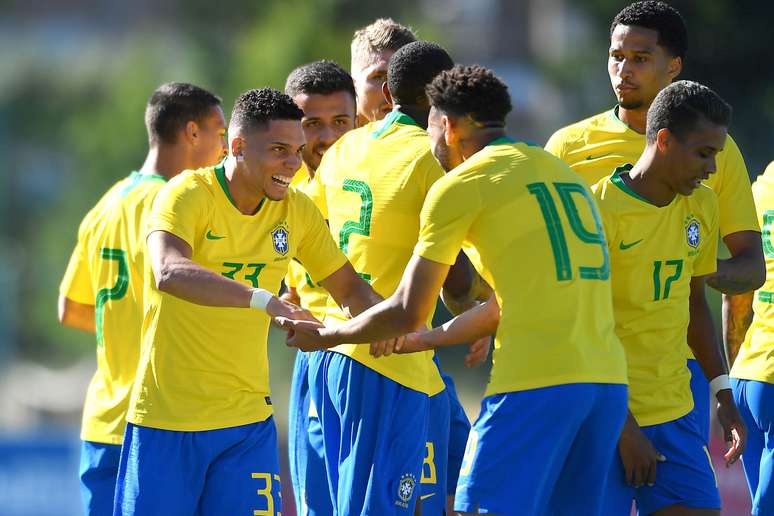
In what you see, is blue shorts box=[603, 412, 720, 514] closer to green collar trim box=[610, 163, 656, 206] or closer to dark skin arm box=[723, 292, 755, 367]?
green collar trim box=[610, 163, 656, 206]

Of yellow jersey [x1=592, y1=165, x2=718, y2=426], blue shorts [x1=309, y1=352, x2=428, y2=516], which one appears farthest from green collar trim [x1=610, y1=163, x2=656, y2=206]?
blue shorts [x1=309, y1=352, x2=428, y2=516]

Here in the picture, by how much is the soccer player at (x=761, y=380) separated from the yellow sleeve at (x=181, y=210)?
3.12 m

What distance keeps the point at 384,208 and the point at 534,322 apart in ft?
5.06

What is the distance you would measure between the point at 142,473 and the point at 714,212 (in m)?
3.09

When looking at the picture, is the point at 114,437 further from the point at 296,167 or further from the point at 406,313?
the point at 406,313

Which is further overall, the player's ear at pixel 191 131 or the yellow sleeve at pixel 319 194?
the player's ear at pixel 191 131

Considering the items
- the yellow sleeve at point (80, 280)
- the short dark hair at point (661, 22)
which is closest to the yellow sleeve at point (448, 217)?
the short dark hair at point (661, 22)

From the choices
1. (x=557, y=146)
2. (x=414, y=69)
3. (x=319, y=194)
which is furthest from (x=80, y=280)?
(x=557, y=146)

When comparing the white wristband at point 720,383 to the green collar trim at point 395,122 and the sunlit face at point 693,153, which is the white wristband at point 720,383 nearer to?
the sunlit face at point 693,153

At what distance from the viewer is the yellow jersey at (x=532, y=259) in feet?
19.3

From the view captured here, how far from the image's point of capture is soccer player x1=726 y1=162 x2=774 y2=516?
766 centimetres

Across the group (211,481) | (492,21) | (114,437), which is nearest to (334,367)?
(211,481)

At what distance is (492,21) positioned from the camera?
48.4 metres

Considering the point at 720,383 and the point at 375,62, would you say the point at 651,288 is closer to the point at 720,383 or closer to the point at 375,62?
the point at 720,383
